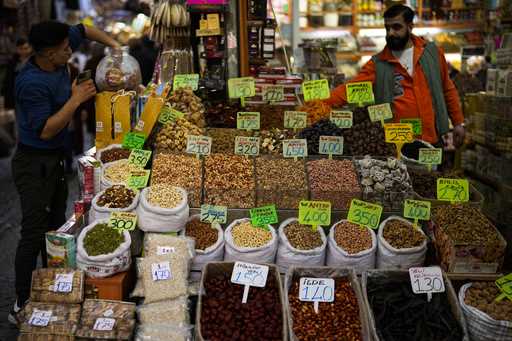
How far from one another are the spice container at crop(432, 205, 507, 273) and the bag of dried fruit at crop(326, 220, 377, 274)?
40 centimetres

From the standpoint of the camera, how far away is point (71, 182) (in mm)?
8094

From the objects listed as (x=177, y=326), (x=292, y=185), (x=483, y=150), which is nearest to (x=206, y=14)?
(x=292, y=185)

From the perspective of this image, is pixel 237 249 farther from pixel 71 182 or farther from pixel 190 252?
pixel 71 182

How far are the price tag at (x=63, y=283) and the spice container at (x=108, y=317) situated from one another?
12 centimetres

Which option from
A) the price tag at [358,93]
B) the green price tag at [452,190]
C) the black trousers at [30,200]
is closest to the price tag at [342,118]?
the price tag at [358,93]

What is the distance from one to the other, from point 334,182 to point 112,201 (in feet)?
4.52

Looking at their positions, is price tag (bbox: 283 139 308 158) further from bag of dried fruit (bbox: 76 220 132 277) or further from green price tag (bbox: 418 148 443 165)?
bag of dried fruit (bbox: 76 220 132 277)

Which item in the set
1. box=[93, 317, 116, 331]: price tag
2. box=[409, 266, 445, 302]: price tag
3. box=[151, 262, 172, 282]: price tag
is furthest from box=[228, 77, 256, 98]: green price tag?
box=[93, 317, 116, 331]: price tag

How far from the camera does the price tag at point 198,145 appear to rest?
3.67 m

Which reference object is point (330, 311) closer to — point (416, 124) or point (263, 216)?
point (263, 216)

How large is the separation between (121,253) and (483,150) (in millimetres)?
4439

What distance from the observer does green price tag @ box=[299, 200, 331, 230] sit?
335 cm

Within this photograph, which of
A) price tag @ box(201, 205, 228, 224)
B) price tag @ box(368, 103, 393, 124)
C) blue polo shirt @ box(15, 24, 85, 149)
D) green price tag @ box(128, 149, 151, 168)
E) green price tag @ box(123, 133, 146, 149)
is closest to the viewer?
price tag @ box(201, 205, 228, 224)

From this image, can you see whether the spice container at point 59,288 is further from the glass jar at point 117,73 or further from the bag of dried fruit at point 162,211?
the glass jar at point 117,73
